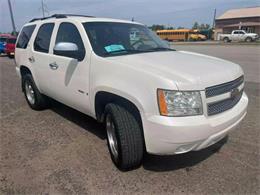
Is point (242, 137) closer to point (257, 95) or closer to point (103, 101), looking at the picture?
point (103, 101)

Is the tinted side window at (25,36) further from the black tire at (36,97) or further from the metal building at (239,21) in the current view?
the metal building at (239,21)

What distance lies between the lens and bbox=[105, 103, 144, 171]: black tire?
2701 mm

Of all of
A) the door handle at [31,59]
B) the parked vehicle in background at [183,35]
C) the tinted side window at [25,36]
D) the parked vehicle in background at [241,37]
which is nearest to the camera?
the door handle at [31,59]

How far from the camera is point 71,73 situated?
3629mm

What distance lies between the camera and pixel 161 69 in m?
2.59

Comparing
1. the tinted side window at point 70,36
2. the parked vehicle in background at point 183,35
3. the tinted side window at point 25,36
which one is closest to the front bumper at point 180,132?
the tinted side window at point 70,36

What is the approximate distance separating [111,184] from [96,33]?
2096mm

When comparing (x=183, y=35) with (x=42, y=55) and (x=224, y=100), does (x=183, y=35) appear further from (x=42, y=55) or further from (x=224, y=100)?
(x=224, y=100)

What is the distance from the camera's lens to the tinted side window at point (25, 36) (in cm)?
526

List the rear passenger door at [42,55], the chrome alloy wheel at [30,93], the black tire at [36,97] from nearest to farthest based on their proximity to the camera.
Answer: the rear passenger door at [42,55] → the black tire at [36,97] → the chrome alloy wheel at [30,93]

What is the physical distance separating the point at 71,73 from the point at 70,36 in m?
0.61

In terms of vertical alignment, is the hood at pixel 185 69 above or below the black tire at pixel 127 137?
above

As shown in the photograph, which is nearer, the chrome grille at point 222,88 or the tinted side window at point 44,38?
the chrome grille at point 222,88

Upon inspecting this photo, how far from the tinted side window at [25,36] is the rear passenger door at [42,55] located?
1.51 ft
